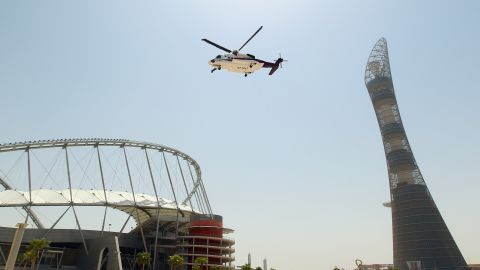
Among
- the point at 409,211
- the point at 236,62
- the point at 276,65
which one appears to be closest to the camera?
the point at 236,62

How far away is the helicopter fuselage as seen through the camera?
60.1 metres

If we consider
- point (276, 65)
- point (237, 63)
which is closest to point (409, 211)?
point (276, 65)

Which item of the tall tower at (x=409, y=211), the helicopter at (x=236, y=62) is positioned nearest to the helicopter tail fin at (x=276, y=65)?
the helicopter at (x=236, y=62)

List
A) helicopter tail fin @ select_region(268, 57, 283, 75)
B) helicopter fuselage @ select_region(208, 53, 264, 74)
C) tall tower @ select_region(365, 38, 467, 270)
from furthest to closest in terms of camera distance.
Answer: tall tower @ select_region(365, 38, 467, 270) < helicopter tail fin @ select_region(268, 57, 283, 75) < helicopter fuselage @ select_region(208, 53, 264, 74)

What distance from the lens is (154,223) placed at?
99562mm

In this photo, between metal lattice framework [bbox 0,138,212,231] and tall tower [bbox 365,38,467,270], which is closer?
metal lattice framework [bbox 0,138,212,231]

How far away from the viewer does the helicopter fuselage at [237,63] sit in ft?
197

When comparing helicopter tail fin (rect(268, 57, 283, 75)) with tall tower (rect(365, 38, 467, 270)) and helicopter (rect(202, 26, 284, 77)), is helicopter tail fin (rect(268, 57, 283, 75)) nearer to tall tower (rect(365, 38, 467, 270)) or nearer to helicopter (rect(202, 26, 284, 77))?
helicopter (rect(202, 26, 284, 77))

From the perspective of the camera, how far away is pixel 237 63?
199 ft

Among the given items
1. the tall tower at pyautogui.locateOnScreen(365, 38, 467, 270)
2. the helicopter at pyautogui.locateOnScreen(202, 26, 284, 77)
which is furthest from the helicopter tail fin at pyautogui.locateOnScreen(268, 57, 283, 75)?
the tall tower at pyautogui.locateOnScreen(365, 38, 467, 270)

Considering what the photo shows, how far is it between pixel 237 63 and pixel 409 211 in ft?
369

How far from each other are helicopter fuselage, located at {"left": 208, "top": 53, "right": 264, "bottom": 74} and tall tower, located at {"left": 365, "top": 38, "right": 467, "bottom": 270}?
109255 mm

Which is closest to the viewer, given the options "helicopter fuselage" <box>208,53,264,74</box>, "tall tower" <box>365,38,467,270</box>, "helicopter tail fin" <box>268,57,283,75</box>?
"helicopter fuselage" <box>208,53,264,74</box>

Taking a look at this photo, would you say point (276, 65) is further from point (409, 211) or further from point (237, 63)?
point (409, 211)
